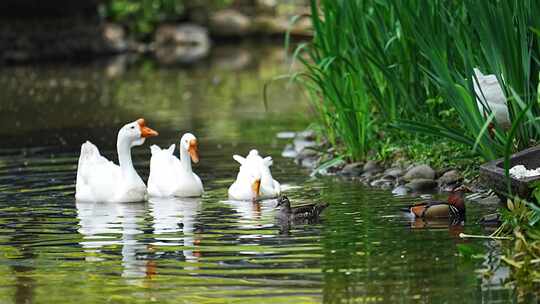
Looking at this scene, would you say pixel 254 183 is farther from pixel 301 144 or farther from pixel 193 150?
pixel 301 144

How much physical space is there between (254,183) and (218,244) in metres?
2.18

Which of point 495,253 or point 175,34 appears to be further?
point 175,34

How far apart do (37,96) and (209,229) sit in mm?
14806

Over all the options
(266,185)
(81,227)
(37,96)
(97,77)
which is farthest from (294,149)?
(97,77)

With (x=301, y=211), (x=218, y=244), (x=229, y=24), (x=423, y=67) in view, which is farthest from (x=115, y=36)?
(x=218, y=244)

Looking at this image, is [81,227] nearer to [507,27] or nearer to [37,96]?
[507,27]

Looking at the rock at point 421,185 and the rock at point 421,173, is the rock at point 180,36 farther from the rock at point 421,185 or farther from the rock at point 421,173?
the rock at point 421,185

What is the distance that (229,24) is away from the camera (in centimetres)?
3966

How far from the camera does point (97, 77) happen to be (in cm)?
2769

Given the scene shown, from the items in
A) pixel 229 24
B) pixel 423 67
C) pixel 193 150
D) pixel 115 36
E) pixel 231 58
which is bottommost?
pixel 193 150

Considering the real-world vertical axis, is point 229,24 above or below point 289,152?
above

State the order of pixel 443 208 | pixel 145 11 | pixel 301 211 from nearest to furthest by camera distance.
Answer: pixel 443 208 < pixel 301 211 < pixel 145 11

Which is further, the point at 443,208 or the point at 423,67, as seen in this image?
the point at 423,67

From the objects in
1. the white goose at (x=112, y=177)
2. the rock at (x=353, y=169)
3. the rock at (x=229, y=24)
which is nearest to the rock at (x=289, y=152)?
the rock at (x=353, y=169)
